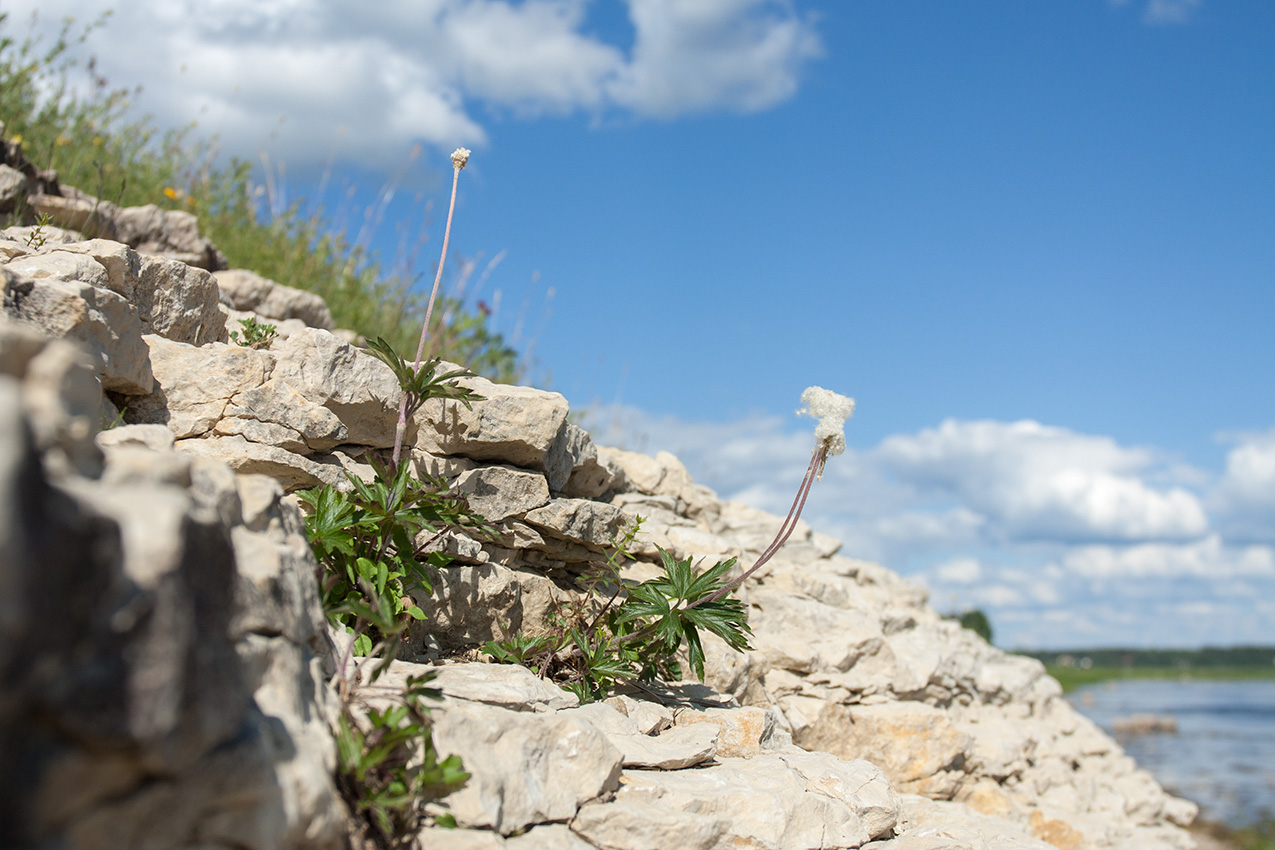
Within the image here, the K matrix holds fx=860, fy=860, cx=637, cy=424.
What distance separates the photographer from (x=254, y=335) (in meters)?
6.57

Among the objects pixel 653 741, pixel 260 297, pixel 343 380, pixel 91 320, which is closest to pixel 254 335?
pixel 343 380

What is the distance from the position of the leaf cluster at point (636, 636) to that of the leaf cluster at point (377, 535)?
36.7 inches

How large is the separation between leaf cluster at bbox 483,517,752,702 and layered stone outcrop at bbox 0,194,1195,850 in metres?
0.30

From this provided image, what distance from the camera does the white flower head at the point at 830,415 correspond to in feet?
19.8

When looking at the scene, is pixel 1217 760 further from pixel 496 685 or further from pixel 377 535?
pixel 377 535

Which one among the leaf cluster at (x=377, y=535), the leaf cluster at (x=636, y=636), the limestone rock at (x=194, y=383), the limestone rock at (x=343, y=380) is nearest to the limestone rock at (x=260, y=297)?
the limestone rock at (x=194, y=383)

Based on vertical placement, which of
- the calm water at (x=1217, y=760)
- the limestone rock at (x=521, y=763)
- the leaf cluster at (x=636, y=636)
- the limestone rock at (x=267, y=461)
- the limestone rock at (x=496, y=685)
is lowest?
the calm water at (x=1217, y=760)

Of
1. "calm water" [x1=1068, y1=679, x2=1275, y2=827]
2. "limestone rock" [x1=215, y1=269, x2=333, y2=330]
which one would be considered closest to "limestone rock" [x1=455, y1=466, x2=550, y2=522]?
"limestone rock" [x1=215, y1=269, x2=333, y2=330]

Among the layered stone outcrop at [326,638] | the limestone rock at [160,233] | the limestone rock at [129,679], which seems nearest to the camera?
the limestone rock at [129,679]

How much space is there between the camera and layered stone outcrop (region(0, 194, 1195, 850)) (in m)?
2.21

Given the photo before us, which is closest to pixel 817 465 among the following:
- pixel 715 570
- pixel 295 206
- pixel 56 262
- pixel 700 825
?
pixel 715 570

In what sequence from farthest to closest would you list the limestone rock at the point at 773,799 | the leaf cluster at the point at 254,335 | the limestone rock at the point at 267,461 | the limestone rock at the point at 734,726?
the leaf cluster at the point at 254,335, the limestone rock at the point at 734,726, the limestone rock at the point at 267,461, the limestone rock at the point at 773,799

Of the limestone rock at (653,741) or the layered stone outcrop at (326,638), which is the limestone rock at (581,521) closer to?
the layered stone outcrop at (326,638)

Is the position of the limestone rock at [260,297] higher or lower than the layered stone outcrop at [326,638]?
higher
